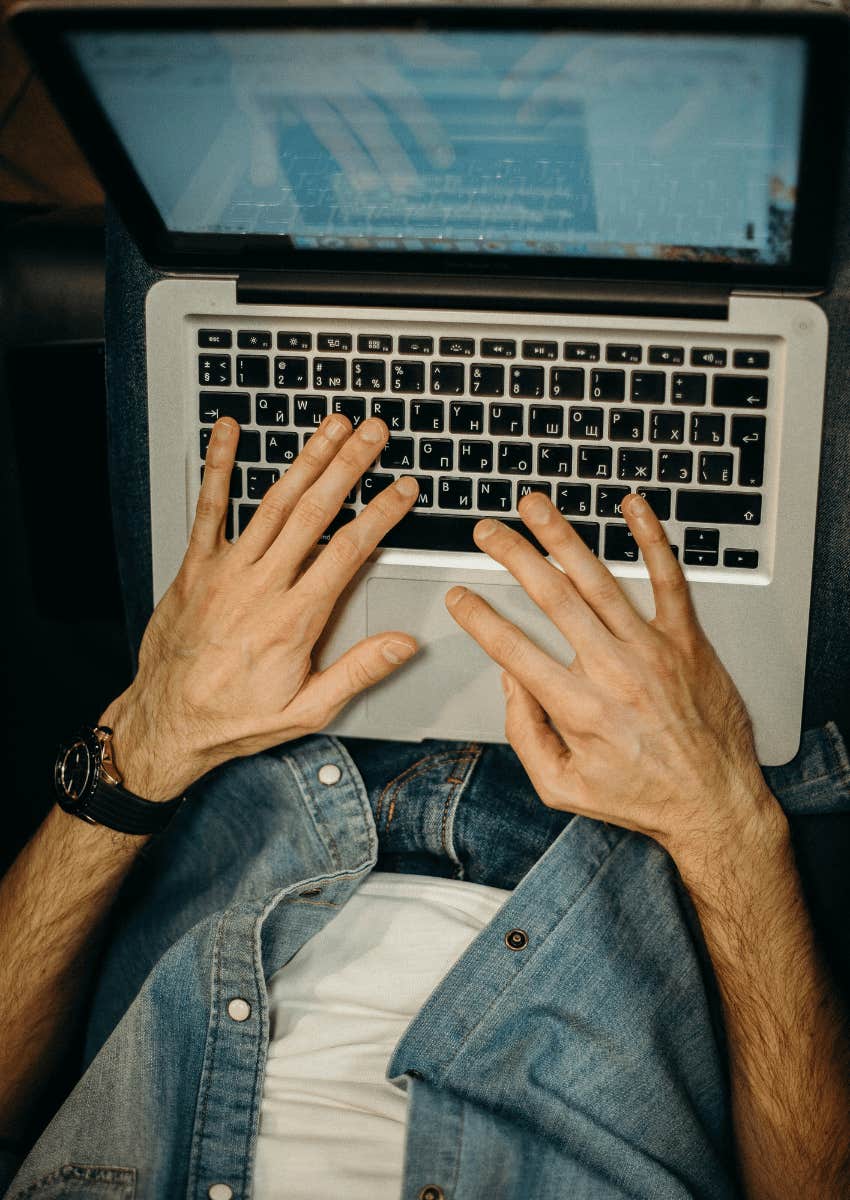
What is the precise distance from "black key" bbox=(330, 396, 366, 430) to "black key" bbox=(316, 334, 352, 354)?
45mm

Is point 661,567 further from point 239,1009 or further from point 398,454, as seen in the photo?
point 239,1009

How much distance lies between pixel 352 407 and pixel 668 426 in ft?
0.98

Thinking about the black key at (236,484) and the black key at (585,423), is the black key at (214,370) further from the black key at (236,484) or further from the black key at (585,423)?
the black key at (585,423)

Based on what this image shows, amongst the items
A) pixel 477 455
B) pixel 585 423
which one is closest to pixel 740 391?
pixel 585 423

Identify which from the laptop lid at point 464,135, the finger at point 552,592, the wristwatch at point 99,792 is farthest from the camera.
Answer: the wristwatch at point 99,792

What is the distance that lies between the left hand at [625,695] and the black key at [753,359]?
0.15 m

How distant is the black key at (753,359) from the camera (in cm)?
78

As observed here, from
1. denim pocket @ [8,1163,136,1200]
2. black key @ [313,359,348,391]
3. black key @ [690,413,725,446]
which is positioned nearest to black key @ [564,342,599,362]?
black key @ [690,413,725,446]

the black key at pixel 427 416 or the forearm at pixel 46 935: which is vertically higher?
the black key at pixel 427 416

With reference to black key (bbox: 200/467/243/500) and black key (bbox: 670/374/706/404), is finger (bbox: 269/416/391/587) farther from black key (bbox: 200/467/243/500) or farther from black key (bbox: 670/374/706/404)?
black key (bbox: 670/374/706/404)

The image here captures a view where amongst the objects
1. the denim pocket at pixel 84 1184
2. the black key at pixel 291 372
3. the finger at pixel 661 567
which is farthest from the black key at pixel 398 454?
the denim pocket at pixel 84 1184

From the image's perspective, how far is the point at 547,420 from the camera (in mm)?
813

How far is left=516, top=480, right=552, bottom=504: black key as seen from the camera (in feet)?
2.70

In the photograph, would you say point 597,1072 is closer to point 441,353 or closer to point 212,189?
point 441,353
